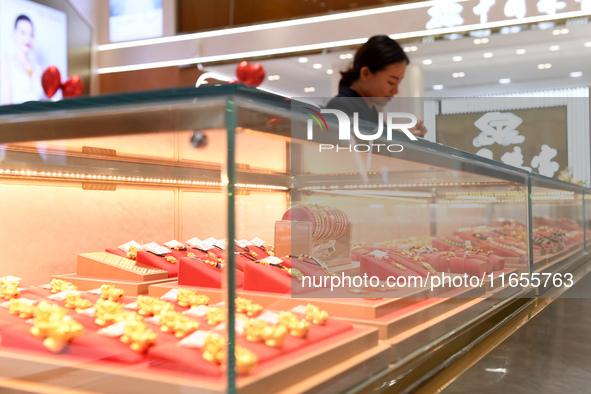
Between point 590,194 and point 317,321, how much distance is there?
8.61 feet

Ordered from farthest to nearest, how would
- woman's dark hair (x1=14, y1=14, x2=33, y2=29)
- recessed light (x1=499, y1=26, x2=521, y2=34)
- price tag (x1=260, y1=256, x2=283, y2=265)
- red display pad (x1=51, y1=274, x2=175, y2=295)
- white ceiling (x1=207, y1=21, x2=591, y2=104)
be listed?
woman's dark hair (x1=14, y1=14, x2=33, y2=29), white ceiling (x1=207, y1=21, x2=591, y2=104), recessed light (x1=499, y1=26, x2=521, y2=34), red display pad (x1=51, y1=274, x2=175, y2=295), price tag (x1=260, y1=256, x2=283, y2=265)

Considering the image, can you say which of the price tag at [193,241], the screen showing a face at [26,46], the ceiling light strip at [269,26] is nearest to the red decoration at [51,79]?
the price tag at [193,241]

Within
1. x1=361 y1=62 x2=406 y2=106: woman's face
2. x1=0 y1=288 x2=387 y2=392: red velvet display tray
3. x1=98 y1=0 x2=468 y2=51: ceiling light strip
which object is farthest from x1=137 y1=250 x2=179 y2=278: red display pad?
x1=98 y1=0 x2=468 y2=51: ceiling light strip

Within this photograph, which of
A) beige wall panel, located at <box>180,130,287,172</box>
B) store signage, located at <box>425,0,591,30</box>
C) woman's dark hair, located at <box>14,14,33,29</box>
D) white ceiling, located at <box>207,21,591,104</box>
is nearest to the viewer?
beige wall panel, located at <box>180,130,287,172</box>

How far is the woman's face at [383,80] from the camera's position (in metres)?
1.73

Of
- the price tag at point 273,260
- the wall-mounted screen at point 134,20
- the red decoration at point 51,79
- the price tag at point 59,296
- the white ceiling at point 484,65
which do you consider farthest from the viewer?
the wall-mounted screen at point 134,20

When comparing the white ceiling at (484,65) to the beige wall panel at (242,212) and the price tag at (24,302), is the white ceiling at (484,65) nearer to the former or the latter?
the beige wall panel at (242,212)

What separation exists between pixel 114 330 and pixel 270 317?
0.20m

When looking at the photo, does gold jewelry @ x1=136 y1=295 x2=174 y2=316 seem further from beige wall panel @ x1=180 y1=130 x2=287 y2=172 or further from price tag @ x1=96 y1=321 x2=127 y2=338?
beige wall panel @ x1=180 y1=130 x2=287 y2=172

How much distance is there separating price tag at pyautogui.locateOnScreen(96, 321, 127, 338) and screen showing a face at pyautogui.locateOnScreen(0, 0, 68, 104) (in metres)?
4.47

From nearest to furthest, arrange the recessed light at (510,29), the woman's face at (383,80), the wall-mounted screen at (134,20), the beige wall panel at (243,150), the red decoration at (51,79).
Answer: the beige wall panel at (243,150) < the red decoration at (51,79) < the woman's face at (383,80) < the recessed light at (510,29) < the wall-mounted screen at (134,20)

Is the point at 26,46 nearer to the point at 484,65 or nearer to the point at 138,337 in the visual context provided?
the point at 484,65

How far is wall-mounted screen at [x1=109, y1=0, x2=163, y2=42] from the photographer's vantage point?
18.7ft

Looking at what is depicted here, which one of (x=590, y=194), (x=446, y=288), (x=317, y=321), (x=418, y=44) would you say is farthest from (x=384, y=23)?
(x=317, y=321)
